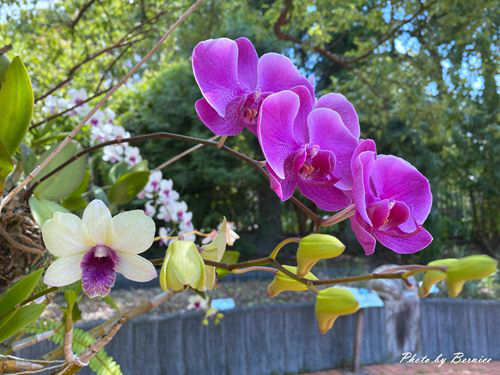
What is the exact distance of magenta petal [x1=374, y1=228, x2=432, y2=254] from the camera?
10.3 inches

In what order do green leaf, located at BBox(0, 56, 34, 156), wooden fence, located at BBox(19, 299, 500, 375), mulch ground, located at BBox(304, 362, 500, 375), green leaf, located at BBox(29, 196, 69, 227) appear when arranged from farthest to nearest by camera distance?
wooden fence, located at BBox(19, 299, 500, 375) → mulch ground, located at BBox(304, 362, 500, 375) → green leaf, located at BBox(29, 196, 69, 227) → green leaf, located at BBox(0, 56, 34, 156)

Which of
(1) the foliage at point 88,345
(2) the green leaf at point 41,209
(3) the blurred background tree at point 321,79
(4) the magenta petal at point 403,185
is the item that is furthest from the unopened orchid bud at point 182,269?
(3) the blurred background tree at point 321,79

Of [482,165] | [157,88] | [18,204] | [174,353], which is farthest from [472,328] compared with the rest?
[157,88]

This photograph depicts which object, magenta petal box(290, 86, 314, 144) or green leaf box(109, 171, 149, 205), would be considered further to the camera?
green leaf box(109, 171, 149, 205)

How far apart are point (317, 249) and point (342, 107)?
0.34ft

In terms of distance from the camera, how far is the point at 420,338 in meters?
2.83

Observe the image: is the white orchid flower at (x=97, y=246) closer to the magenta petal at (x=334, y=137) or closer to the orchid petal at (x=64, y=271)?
the orchid petal at (x=64, y=271)

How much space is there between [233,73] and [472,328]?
2996 mm

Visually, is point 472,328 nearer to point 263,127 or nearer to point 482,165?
point 482,165

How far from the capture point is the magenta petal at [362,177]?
0.78 feet

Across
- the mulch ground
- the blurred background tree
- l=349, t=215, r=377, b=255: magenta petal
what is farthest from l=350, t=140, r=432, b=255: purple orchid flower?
the mulch ground

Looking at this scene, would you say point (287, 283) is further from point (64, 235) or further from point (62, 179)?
point (62, 179)

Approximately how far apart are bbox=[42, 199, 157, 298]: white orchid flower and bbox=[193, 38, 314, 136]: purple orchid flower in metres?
0.08

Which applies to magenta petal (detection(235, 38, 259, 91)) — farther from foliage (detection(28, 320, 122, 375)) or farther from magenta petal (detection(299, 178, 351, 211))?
foliage (detection(28, 320, 122, 375))
